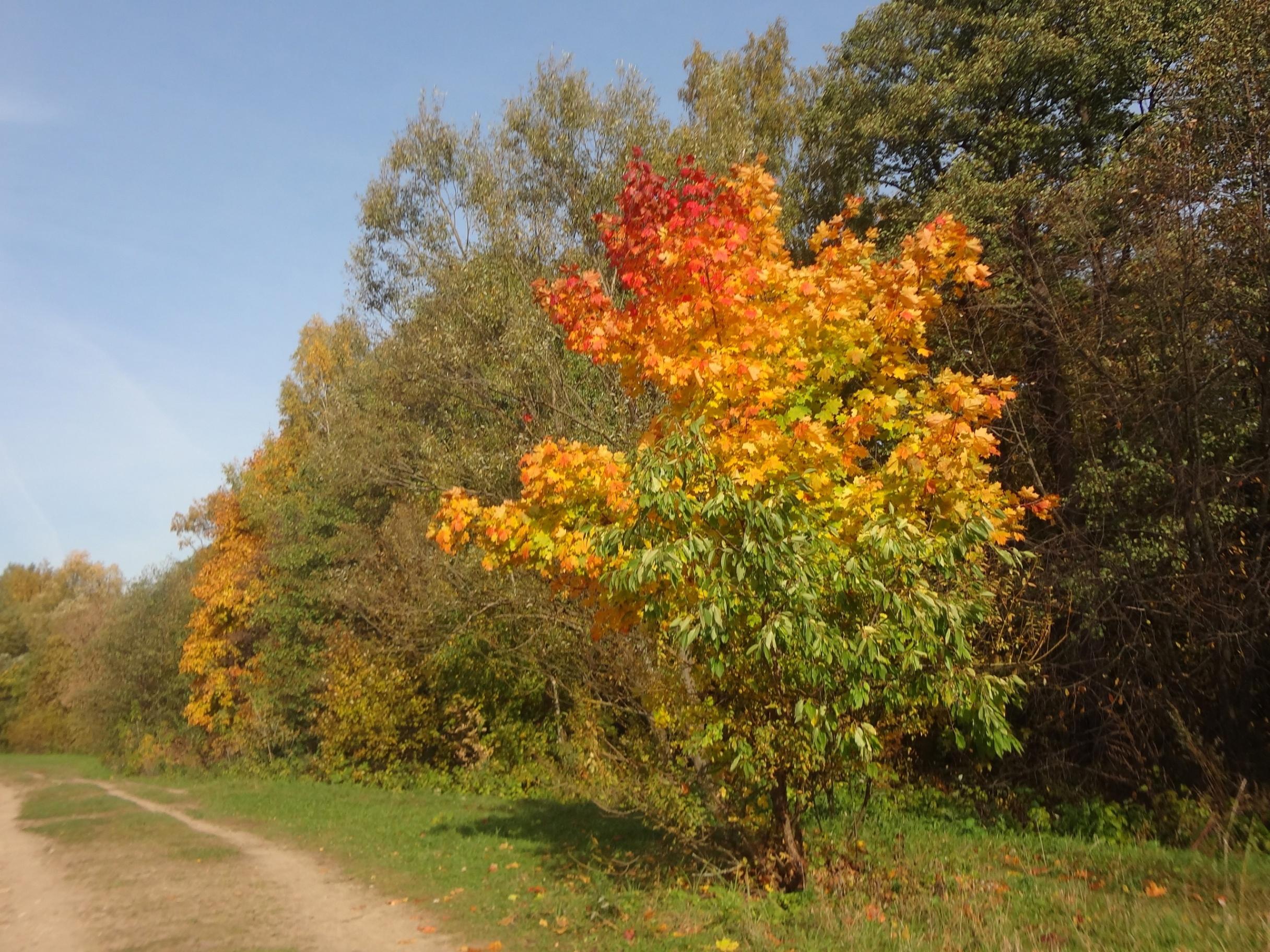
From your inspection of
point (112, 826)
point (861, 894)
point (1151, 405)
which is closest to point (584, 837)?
point (861, 894)

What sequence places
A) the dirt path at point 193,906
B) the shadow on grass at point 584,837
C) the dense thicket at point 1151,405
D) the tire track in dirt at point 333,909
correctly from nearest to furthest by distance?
the tire track in dirt at point 333,909 → the dirt path at point 193,906 → the shadow on grass at point 584,837 → the dense thicket at point 1151,405

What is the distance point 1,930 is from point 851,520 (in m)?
8.67

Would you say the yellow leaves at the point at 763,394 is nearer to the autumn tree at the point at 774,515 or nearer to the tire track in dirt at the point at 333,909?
the autumn tree at the point at 774,515

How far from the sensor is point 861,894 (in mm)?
7199

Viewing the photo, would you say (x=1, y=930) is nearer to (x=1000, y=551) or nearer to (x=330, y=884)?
(x=330, y=884)

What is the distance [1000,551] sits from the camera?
574cm

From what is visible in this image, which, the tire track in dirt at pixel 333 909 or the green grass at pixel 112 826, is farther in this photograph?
the green grass at pixel 112 826

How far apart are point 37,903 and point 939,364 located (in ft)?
41.9

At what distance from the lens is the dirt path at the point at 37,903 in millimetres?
7711

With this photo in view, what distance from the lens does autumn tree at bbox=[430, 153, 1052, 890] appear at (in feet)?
18.8

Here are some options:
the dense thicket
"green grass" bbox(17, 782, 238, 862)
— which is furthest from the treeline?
"green grass" bbox(17, 782, 238, 862)

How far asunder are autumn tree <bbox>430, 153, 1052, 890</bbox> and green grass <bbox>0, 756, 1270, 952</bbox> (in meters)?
0.76

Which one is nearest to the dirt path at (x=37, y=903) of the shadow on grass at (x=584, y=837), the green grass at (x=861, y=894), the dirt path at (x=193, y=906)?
the dirt path at (x=193, y=906)

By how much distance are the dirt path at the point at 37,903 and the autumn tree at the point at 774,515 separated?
5.16m
